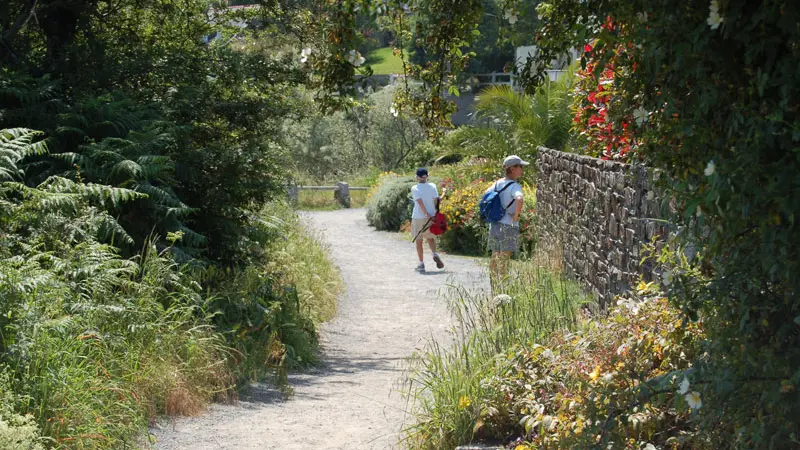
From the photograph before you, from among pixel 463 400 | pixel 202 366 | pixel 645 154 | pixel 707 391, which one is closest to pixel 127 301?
pixel 202 366

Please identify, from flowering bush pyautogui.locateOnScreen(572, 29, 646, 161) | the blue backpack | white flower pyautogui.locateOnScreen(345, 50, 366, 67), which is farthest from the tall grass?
the blue backpack

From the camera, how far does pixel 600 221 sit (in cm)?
900

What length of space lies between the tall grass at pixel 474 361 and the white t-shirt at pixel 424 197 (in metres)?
6.39

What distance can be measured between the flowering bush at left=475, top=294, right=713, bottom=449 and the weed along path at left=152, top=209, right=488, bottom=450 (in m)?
1.01

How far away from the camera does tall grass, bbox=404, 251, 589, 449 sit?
566cm

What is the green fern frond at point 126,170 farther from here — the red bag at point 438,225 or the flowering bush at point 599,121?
the red bag at point 438,225

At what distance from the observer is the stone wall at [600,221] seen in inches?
286

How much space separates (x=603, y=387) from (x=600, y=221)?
15.2 feet

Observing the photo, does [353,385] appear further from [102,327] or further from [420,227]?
[420,227]

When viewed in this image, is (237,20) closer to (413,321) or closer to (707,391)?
(413,321)

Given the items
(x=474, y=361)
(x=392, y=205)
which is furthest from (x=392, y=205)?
(x=474, y=361)

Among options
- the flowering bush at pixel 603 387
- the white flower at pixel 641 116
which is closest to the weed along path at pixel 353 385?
the flowering bush at pixel 603 387

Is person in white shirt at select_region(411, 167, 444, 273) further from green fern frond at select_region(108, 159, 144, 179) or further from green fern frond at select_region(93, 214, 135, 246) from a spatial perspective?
green fern frond at select_region(93, 214, 135, 246)

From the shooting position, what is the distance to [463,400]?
558 cm
